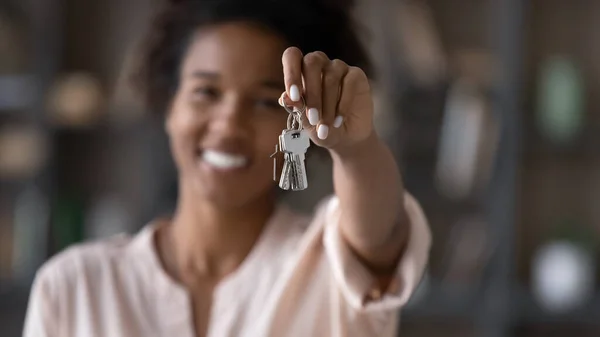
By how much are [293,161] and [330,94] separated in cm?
5

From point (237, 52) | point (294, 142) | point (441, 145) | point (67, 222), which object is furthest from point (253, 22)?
point (67, 222)

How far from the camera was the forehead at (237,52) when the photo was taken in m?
0.60

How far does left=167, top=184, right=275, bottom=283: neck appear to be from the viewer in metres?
0.73

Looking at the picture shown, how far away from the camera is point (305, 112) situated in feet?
1.40

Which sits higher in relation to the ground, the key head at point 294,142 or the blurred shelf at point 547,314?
the key head at point 294,142

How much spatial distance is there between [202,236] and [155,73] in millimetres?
172

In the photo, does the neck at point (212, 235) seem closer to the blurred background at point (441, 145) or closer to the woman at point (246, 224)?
the woman at point (246, 224)

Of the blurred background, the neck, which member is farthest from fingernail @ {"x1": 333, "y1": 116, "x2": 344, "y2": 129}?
the blurred background

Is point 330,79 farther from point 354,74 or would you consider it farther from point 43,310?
point 43,310

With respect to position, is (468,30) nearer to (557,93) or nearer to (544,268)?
(557,93)

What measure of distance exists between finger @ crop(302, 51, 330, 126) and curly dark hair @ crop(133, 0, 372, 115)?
0.30 feet

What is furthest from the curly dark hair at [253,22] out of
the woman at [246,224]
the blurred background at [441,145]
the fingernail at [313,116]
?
the blurred background at [441,145]

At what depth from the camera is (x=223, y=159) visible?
2.12ft

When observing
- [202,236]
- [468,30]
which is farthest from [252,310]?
[468,30]
